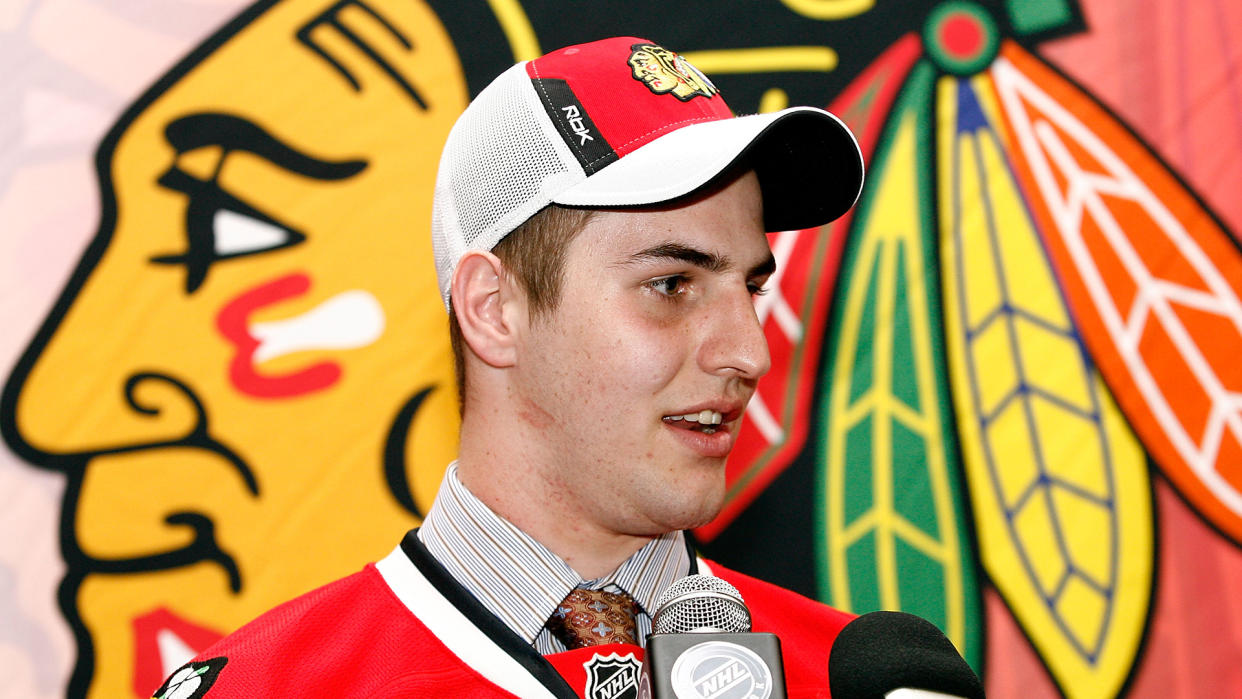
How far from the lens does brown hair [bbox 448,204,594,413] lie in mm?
878

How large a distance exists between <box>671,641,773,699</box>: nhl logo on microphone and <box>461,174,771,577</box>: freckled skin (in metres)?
0.30

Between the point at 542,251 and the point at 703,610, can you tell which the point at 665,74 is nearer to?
the point at 542,251

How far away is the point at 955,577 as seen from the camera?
5.09ft

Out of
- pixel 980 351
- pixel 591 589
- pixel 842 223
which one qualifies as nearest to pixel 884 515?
pixel 980 351

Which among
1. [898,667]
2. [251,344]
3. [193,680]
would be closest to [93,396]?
[251,344]

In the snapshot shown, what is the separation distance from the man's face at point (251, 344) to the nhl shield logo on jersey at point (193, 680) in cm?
57

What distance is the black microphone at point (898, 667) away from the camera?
0.57m

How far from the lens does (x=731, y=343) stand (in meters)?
0.87

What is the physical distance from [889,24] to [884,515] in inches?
29.9

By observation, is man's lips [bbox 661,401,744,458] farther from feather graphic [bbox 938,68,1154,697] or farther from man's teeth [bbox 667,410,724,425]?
feather graphic [bbox 938,68,1154,697]

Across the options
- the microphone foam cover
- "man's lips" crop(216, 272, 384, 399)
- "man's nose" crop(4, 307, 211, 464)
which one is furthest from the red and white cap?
"man's nose" crop(4, 307, 211, 464)

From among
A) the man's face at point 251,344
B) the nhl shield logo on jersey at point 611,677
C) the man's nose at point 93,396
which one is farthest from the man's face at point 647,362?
the man's nose at point 93,396

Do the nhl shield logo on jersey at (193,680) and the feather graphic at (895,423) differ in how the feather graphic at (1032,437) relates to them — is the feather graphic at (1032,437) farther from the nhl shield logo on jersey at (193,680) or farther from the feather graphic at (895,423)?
the nhl shield logo on jersey at (193,680)

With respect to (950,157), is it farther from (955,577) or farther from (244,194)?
(244,194)
